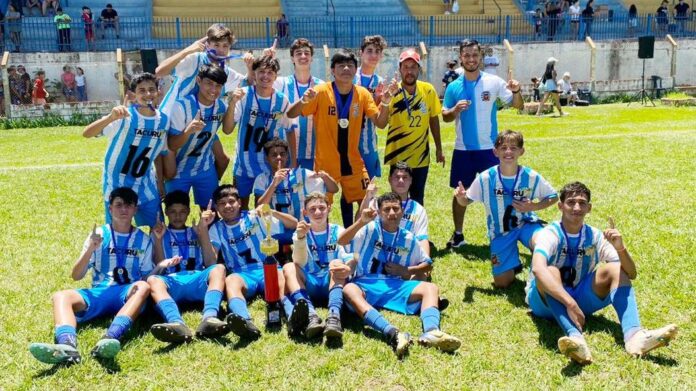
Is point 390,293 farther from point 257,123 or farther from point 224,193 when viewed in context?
point 257,123

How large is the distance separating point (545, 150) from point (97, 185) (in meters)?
9.04

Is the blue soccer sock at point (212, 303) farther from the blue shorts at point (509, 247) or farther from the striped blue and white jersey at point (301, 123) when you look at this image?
the blue shorts at point (509, 247)

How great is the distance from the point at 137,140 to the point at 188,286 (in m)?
1.40

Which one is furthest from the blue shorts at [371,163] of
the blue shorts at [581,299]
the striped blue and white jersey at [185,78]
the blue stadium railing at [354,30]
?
the blue stadium railing at [354,30]

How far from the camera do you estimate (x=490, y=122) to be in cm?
713

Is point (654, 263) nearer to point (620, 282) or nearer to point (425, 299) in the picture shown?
point (620, 282)

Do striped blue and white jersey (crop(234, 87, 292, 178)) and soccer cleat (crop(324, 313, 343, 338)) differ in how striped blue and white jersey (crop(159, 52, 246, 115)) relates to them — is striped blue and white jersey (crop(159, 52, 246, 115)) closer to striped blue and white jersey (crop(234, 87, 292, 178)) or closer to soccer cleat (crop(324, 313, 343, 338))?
striped blue and white jersey (crop(234, 87, 292, 178))

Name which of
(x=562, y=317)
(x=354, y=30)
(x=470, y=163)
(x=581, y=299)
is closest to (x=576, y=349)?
(x=562, y=317)

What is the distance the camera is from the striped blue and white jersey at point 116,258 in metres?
5.21

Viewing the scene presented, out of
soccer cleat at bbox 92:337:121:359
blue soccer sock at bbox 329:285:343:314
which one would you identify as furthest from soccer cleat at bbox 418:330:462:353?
soccer cleat at bbox 92:337:121:359

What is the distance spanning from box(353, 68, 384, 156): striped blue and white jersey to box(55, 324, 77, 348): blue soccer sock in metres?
3.47

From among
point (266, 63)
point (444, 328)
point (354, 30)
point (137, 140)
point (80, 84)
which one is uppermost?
point (354, 30)

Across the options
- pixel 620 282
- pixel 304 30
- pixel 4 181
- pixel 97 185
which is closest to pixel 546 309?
pixel 620 282

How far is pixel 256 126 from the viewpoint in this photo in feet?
21.6
